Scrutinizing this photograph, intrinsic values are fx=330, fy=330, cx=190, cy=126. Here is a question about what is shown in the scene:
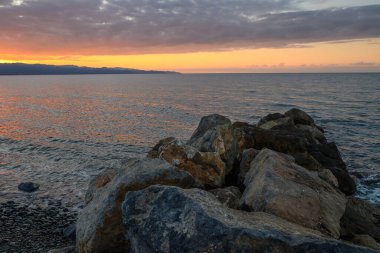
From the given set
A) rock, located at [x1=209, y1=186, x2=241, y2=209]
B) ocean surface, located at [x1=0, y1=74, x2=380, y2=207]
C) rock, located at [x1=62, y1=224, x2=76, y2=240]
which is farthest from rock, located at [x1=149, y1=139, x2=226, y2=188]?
rock, located at [x1=62, y1=224, x2=76, y2=240]

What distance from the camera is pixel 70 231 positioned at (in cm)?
1680

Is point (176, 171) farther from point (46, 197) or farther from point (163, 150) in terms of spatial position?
point (46, 197)

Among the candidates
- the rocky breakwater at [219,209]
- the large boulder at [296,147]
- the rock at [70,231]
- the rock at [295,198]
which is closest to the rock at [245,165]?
the rocky breakwater at [219,209]

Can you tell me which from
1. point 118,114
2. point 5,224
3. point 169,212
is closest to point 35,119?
point 118,114

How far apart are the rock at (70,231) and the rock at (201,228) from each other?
9.03 m

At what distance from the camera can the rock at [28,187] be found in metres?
23.7

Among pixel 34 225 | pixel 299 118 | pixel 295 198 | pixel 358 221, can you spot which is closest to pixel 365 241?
pixel 358 221

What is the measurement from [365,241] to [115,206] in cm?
854

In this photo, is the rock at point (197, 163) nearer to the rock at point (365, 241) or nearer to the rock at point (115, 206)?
the rock at point (115, 206)

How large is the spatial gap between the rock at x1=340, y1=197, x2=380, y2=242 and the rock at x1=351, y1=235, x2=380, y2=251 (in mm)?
229

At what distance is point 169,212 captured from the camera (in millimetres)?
8125

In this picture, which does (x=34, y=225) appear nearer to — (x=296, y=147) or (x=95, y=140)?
(x=296, y=147)

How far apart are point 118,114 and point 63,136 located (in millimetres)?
22331

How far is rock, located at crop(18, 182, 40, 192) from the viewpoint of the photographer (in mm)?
23719
